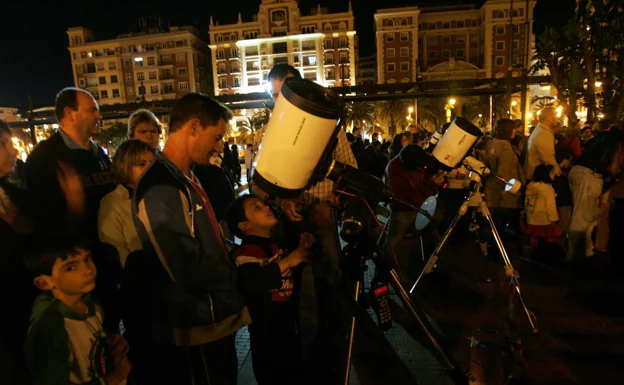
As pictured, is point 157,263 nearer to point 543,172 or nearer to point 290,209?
point 290,209

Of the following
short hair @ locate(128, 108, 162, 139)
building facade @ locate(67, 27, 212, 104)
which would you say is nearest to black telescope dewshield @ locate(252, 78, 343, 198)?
short hair @ locate(128, 108, 162, 139)

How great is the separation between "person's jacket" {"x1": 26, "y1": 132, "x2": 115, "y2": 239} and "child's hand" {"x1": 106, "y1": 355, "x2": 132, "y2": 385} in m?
0.96

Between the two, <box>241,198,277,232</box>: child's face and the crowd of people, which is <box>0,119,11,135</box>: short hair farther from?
<box>241,198,277,232</box>: child's face

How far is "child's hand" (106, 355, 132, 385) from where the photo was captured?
72.4 inches

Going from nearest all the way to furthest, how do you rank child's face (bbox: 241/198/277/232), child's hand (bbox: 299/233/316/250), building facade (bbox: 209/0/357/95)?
child's hand (bbox: 299/233/316/250) < child's face (bbox: 241/198/277/232) < building facade (bbox: 209/0/357/95)

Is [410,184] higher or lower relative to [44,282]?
lower

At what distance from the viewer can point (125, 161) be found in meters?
2.61

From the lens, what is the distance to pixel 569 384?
9.11 feet

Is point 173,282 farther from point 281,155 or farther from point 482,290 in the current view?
point 482,290

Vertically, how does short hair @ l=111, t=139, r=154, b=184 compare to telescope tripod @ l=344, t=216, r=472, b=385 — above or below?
above

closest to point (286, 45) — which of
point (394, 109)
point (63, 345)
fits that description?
point (394, 109)

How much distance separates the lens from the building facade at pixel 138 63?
63.5 m

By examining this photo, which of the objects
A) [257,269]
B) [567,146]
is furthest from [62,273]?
[567,146]

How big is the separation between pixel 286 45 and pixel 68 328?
64130mm
